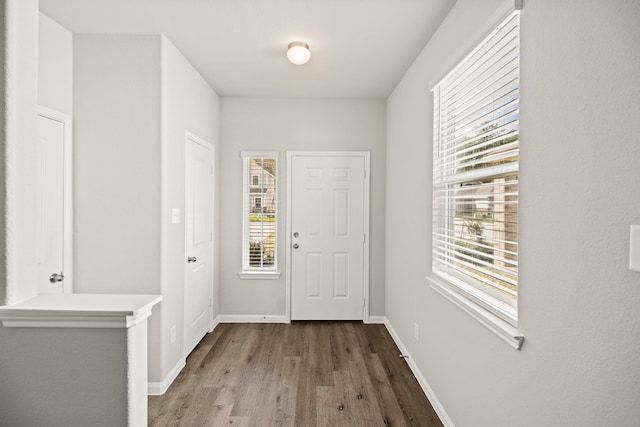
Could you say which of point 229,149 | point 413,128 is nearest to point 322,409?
point 413,128

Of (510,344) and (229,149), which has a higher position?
(229,149)

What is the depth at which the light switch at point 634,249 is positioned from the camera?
0.92 metres

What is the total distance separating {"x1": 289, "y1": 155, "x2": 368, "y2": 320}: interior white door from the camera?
4176mm

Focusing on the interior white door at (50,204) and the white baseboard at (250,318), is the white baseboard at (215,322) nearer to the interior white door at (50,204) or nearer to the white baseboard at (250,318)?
the white baseboard at (250,318)

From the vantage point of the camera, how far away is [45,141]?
7.70 ft

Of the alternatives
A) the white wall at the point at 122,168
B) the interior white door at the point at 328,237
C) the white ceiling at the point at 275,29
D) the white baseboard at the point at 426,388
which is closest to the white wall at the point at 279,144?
the interior white door at the point at 328,237

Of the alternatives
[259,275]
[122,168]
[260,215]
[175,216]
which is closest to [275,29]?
[122,168]

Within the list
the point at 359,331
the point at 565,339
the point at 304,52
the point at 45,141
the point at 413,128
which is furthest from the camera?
the point at 359,331

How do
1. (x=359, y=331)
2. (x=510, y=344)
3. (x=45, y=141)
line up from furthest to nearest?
(x=359, y=331) < (x=45, y=141) < (x=510, y=344)

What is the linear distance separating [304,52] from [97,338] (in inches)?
91.7

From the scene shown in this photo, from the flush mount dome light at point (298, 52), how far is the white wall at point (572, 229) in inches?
48.8

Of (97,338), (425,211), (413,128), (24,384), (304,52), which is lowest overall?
(24,384)

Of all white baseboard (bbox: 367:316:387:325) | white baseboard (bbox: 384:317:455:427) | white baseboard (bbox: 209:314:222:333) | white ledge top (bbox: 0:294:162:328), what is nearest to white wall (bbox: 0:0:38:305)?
white ledge top (bbox: 0:294:162:328)

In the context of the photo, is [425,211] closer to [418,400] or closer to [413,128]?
[413,128]
